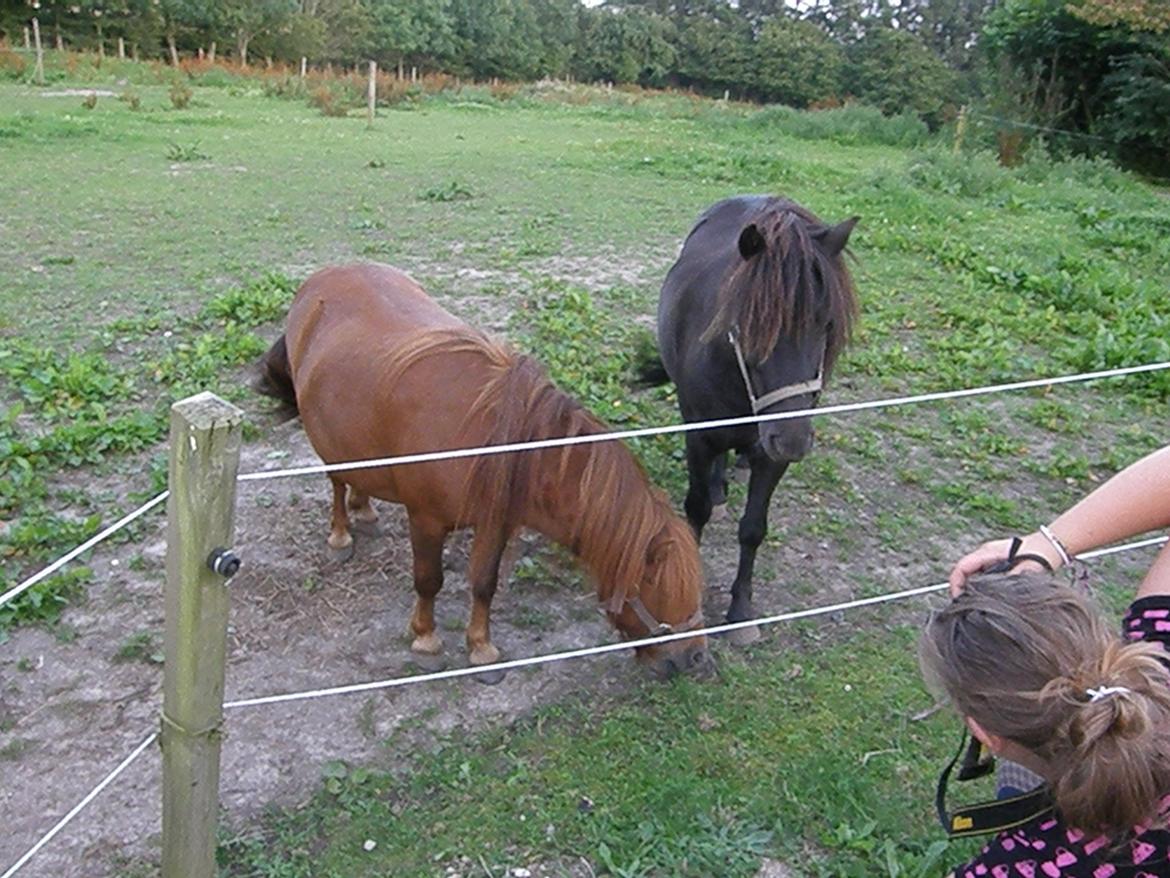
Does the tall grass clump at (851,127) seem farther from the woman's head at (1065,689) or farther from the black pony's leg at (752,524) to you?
the woman's head at (1065,689)

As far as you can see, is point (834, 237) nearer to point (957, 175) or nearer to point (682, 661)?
point (682, 661)

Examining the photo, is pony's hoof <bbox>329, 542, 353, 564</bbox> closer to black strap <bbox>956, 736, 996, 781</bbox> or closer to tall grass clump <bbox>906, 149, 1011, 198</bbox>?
black strap <bbox>956, 736, 996, 781</bbox>

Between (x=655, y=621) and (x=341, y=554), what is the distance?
4.91ft

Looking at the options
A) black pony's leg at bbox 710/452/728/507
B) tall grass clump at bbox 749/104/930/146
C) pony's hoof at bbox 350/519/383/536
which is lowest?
pony's hoof at bbox 350/519/383/536

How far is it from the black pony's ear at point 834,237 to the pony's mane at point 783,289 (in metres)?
0.02

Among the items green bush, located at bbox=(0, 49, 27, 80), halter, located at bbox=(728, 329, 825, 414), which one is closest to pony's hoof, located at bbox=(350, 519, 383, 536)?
halter, located at bbox=(728, 329, 825, 414)

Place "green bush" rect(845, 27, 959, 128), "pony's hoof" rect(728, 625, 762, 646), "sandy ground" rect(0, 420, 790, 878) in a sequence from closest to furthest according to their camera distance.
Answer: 1. "sandy ground" rect(0, 420, 790, 878)
2. "pony's hoof" rect(728, 625, 762, 646)
3. "green bush" rect(845, 27, 959, 128)

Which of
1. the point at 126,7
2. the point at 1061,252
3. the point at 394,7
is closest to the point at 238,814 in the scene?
the point at 1061,252

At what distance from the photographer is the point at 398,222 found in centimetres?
895

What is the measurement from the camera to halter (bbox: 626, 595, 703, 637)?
2.81 metres

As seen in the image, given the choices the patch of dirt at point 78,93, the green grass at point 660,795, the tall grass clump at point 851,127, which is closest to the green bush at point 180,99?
the patch of dirt at point 78,93

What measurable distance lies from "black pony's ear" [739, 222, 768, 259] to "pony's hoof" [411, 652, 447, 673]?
66.5 inches

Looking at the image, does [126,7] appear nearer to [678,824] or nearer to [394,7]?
[394,7]

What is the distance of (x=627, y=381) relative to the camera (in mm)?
5336
